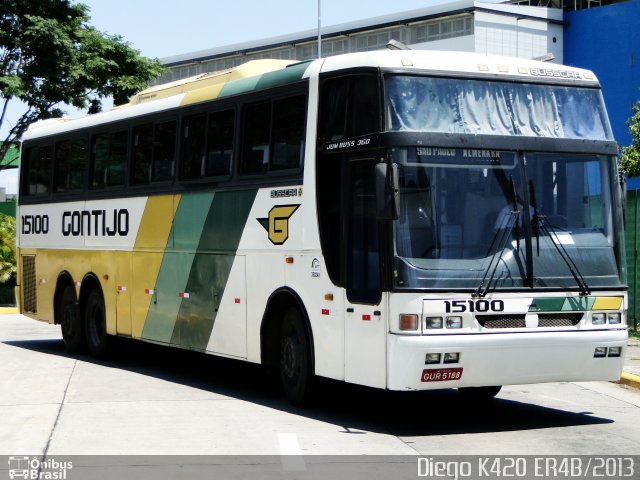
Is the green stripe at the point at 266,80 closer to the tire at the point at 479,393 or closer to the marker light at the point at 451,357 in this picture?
the marker light at the point at 451,357

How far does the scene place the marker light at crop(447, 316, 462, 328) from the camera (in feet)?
34.2

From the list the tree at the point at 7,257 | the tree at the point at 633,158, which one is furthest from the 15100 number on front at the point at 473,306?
the tree at the point at 7,257

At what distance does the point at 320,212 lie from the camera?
11703 mm

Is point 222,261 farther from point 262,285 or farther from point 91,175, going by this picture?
point 91,175

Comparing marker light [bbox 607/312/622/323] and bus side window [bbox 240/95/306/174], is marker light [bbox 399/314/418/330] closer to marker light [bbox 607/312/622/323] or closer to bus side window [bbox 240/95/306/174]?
marker light [bbox 607/312/622/323]

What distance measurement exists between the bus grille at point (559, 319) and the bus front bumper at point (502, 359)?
9 centimetres

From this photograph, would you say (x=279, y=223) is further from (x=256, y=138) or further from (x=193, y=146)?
(x=193, y=146)

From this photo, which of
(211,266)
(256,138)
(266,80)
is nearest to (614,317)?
(256,138)

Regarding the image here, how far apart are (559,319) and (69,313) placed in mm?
10116

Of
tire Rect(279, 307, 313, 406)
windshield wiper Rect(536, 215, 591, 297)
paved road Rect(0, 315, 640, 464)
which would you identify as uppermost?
windshield wiper Rect(536, 215, 591, 297)

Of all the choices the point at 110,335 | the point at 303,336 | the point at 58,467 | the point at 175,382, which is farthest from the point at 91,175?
the point at 58,467

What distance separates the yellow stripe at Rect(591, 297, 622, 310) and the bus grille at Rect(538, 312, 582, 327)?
208 millimetres

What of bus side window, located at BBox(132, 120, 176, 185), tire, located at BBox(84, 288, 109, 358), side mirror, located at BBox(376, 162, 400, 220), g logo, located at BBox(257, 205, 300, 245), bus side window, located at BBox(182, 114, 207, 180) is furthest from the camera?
tire, located at BBox(84, 288, 109, 358)

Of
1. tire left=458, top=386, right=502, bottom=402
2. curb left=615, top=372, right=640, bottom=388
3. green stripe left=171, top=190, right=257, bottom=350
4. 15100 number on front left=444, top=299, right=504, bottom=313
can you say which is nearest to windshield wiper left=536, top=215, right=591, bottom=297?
15100 number on front left=444, top=299, right=504, bottom=313
